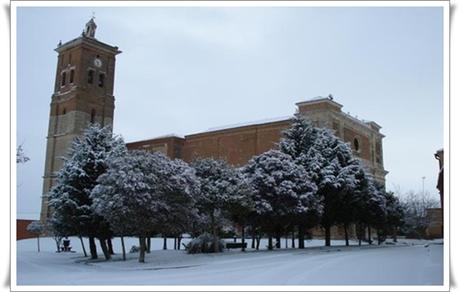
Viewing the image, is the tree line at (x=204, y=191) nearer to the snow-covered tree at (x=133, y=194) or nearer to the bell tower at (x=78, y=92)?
the snow-covered tree at (x=133, y=194)

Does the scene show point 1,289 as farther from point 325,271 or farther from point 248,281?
point 325,271

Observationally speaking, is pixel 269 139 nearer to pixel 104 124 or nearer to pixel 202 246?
pixel 104 124

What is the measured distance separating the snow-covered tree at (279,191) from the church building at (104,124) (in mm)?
21531

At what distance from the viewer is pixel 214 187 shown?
20.4 meters

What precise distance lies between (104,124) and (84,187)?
104 feet

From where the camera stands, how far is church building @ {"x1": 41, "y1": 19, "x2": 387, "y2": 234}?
151ft

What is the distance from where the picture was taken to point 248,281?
10.7 m

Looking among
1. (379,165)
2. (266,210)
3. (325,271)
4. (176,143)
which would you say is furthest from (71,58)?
(325,271)

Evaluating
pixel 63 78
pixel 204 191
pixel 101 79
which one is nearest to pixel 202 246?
pixel 204 191

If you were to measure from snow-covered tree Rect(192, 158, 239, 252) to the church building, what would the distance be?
23.1 meters

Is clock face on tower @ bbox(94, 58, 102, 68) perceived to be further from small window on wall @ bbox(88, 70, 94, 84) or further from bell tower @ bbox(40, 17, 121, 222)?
small window on wall @ bbox(88, 70, 94, 84)

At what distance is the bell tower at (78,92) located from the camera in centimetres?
4925

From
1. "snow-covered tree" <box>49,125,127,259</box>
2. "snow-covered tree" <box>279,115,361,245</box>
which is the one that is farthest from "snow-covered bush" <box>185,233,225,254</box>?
"snow-covered tree" <box>279,115,361,245</box>
